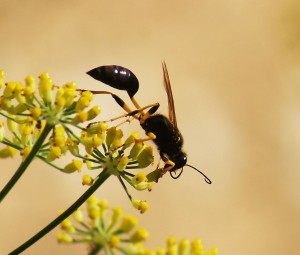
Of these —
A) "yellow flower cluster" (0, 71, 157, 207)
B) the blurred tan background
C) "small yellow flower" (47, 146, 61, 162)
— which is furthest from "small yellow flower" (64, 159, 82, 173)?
the blurred tan background

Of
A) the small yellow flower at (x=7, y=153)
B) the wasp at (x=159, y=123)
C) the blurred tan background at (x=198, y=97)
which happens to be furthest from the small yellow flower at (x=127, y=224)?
the blurred tan background at (x=198, y=97)

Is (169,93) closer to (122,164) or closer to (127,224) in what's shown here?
(122,164)

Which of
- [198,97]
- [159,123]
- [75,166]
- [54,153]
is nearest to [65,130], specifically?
[54,153]

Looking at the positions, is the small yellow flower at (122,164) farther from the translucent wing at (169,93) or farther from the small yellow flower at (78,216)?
the translucent wing at (169,93)

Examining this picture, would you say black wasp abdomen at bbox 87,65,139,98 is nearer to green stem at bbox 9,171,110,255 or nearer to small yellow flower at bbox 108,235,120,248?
green stem at bbox 9,171,110,255

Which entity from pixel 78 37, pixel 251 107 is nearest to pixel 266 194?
pixel 251 107
